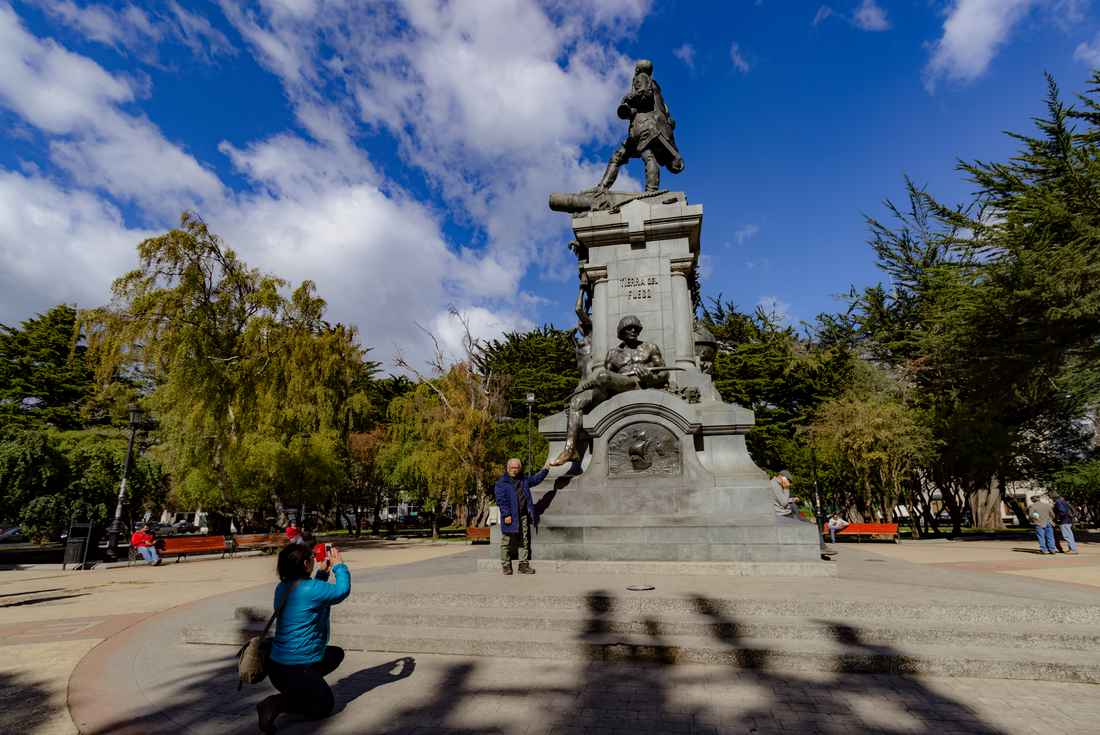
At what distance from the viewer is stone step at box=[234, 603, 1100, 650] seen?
484 centimetres

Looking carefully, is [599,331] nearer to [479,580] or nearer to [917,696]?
[479,580]

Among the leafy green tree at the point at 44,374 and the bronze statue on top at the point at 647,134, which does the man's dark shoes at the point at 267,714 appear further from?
the leafy green tree at the point at 44,374

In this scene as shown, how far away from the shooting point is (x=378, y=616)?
237 inches

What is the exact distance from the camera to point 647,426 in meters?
9.09

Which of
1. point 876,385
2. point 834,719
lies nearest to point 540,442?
point 876,385

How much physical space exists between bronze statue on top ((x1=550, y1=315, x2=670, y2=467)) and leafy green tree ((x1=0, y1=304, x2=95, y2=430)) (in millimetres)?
35433

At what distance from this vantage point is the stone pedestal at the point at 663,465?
812 centimetres

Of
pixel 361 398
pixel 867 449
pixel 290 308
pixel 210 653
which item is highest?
pixel 290 308

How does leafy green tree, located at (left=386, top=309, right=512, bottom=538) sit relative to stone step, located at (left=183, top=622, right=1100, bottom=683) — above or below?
above

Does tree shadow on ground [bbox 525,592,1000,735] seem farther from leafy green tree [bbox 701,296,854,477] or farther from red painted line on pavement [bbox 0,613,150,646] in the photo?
leafy green tree [bbox 701,296,854,477]

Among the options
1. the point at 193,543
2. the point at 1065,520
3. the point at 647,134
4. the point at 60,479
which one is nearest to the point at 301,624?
the point at 647,134

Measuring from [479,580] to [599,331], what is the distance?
17.5 feet

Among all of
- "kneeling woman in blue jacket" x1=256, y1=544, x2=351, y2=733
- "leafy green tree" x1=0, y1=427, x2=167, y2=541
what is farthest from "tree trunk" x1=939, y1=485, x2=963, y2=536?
"leafy green tree" x1=0, y1=427, x2=167, y2=541

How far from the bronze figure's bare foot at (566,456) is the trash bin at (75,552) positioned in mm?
16406
